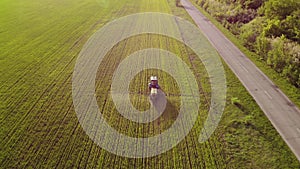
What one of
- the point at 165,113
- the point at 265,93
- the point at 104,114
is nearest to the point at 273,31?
the point at 265,93

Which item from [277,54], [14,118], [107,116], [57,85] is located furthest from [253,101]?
[14,118]

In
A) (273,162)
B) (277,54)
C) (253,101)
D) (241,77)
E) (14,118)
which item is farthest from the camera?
(277,54)

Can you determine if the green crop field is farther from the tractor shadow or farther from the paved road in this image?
the paved road

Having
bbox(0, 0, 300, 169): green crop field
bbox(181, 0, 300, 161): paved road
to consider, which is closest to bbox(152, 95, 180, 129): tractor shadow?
bbox(0, 0, 300, 169): green crop field

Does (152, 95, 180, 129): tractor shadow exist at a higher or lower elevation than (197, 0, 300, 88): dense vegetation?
lower

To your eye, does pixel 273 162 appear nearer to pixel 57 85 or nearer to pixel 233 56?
pixel 233 56

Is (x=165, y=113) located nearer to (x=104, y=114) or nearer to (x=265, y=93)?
(x=104, y=114)
